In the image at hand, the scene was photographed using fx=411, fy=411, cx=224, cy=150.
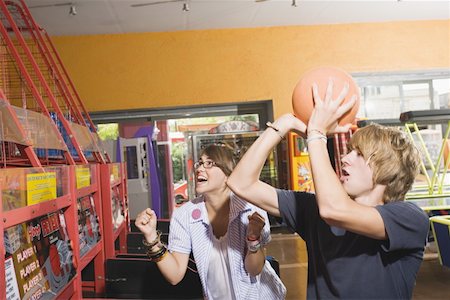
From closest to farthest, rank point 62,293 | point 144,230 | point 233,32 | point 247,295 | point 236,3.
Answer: point 144,230 < point 247,295 < point 62,293 < point 236,3 < point 233,32

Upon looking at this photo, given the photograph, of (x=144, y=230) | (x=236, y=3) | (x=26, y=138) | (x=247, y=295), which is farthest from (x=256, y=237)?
(x=236, y=3)

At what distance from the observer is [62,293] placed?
1939 millimetres

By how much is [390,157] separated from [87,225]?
210 cm

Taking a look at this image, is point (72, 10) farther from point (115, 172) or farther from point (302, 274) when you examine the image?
point (302, 274)

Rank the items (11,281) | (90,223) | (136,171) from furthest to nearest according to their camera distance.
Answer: (136,171)
(90,223)
(11,281)

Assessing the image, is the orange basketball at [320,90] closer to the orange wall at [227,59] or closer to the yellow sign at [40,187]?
the yellow sign at [40,187]

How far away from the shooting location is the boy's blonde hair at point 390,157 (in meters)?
1.28

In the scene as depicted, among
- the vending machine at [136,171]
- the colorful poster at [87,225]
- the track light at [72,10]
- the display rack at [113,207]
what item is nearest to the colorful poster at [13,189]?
the colorful poster at [87,225]

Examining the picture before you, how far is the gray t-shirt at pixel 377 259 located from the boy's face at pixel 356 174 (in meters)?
0.10

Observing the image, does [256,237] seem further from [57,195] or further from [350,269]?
[57,195]

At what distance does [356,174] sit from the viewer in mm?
1304

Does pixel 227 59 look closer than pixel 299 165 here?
No

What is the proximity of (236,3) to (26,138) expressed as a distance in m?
4.03

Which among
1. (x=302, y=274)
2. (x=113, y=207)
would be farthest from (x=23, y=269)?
(x=302, y=274)
